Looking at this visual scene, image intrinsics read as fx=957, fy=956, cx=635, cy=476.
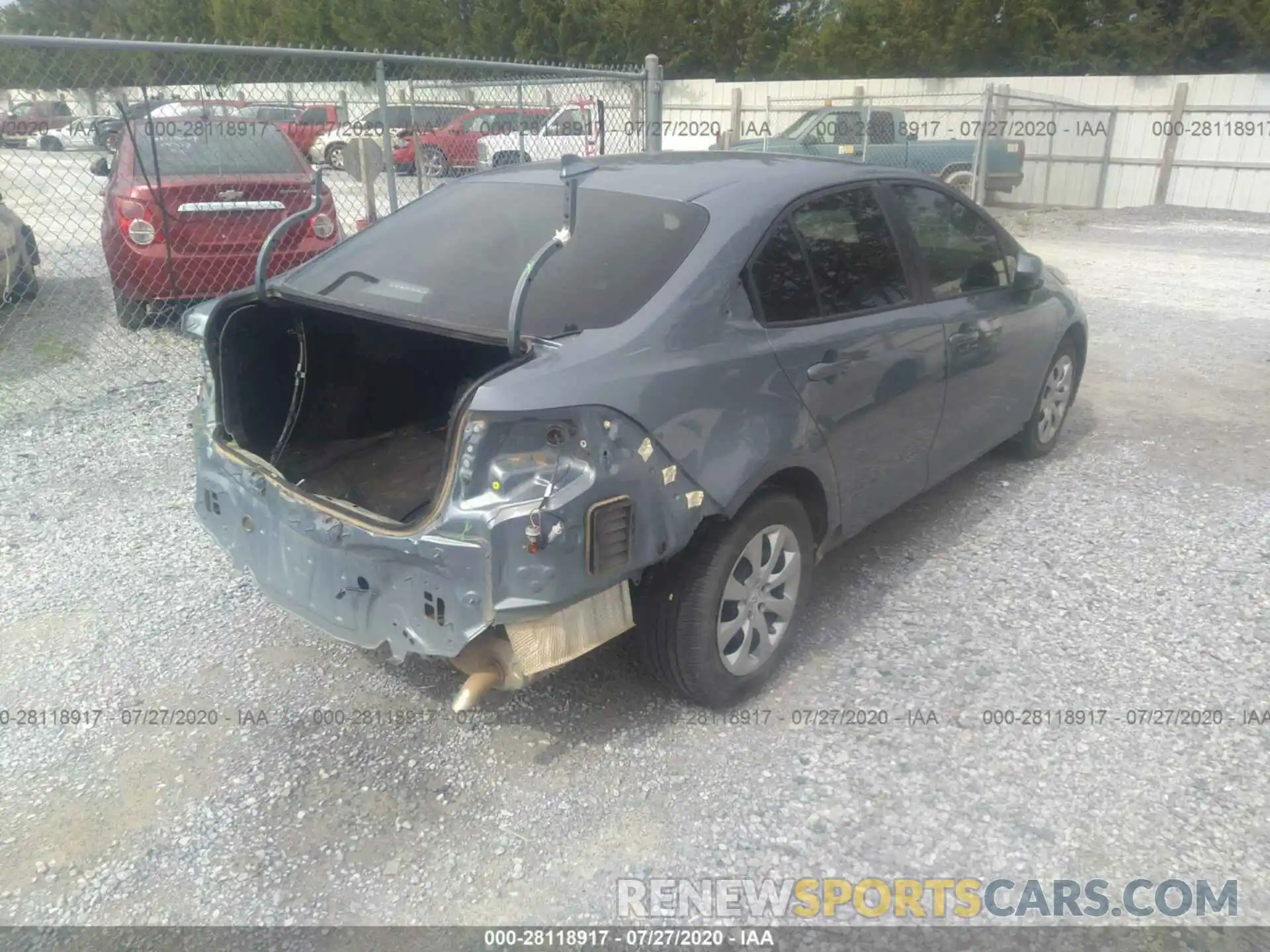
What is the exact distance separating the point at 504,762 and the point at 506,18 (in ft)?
107

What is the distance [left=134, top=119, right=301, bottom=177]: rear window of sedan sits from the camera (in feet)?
24.5

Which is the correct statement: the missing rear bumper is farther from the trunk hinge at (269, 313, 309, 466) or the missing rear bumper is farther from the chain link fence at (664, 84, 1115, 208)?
the chain link fence at (664, 84, 1115, 208)

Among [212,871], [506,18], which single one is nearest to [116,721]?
[212,871]

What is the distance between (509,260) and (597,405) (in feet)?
2.90

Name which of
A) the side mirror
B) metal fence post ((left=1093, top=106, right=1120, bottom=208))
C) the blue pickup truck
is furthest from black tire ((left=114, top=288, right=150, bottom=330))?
metal fence post ((left=1093, top=106, right=1120, bottom=208))

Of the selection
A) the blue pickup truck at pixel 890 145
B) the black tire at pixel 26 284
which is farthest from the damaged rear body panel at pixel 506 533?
the blue pickup truck at pixel 890 145

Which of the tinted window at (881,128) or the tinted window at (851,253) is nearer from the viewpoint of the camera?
the tinted window at (851,253)

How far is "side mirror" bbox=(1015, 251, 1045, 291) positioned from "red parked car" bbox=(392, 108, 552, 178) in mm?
5825

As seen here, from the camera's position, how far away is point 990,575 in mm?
4113

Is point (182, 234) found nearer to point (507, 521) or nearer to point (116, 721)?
point (116, 721)

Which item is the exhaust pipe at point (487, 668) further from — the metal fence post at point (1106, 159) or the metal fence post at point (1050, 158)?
the metal fence post at point (1106, 159)

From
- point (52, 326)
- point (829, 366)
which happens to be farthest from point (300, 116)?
point (829, 366)

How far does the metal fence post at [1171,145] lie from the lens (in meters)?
18.2

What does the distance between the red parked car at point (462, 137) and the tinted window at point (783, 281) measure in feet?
21.0
